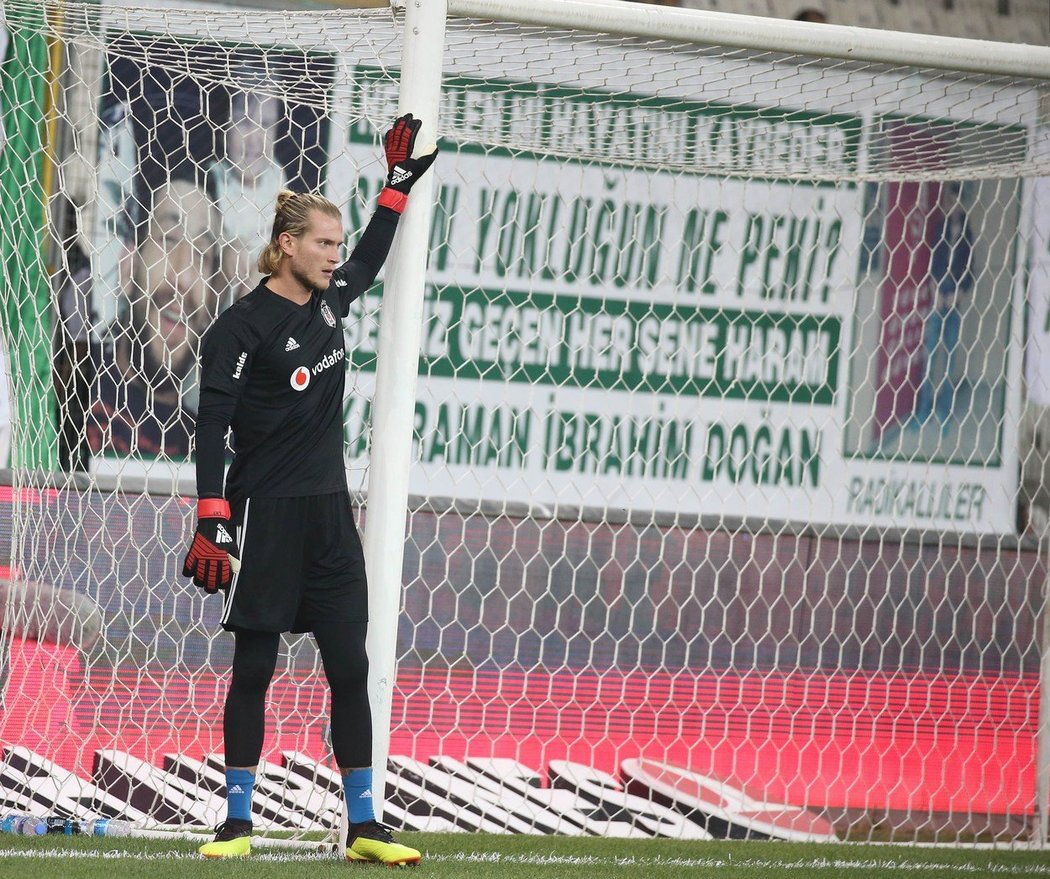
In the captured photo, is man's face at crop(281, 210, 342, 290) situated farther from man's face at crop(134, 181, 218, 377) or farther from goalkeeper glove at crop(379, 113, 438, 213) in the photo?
man's face at crop(134, 181, 218, 377)

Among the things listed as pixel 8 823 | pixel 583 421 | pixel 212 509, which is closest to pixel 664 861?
pixel 212 509

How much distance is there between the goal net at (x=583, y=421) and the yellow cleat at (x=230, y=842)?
53 cm

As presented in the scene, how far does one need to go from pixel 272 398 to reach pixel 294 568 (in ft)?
1.13

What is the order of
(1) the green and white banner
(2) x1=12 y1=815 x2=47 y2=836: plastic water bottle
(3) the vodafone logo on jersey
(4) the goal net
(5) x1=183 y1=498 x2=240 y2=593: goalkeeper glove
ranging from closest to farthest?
(5) x1=183 y1=498 x2=240 y2=593: goalkeeper glove → (3) the vodafone logo on jersey → (2) x1=12 y1=815 x2=47 y2=836: plastic water bottle → (4) the goal net → (1) the green and white banner

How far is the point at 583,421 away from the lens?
193 inches

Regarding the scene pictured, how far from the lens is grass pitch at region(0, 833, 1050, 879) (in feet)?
8.51

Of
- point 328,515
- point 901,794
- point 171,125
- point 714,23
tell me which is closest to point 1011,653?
point 901,794

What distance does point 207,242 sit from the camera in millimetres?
4566

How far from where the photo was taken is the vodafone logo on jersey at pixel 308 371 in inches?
104

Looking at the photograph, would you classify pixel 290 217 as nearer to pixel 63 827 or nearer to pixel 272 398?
pixel 272 398

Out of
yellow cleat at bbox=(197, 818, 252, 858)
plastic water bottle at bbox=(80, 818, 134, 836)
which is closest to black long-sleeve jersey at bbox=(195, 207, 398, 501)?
yellow cleat at bbox=(197, 818, 252, 858)

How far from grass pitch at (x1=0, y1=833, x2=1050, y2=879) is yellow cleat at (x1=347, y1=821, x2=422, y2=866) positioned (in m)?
0.03

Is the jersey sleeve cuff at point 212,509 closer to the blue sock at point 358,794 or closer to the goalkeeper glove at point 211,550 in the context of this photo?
the goalkeeper glove at point 211,550

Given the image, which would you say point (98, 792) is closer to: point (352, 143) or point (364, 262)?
point (364, 262)
